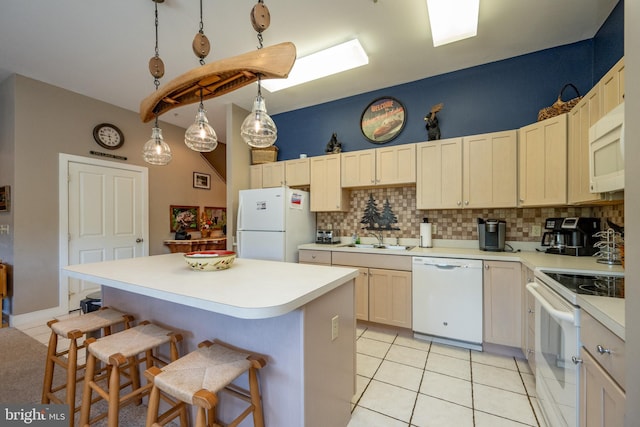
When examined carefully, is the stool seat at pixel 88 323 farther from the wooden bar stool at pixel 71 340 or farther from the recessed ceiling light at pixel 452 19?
the recessed ceiling light at pixel 452 19

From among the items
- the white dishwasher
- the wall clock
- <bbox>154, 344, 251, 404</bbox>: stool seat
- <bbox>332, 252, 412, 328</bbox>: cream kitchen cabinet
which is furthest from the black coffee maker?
the wall clock

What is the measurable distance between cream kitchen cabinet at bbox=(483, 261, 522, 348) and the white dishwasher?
62 mm

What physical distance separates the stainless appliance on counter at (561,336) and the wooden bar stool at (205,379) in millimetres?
1390

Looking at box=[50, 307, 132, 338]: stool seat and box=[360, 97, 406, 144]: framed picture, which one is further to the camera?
box=[360, 97, 406, 144]: framed picture

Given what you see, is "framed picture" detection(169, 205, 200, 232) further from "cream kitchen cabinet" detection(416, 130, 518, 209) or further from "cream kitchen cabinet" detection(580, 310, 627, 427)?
"cream kitchen cabinet" detection(580, 310, 627, 427)

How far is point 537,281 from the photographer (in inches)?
66.8

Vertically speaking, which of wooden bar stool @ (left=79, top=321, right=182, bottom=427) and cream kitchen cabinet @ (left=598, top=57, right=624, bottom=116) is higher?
cream kitchen cabinet @ (left=598, top=57, right=624, bottom=116)

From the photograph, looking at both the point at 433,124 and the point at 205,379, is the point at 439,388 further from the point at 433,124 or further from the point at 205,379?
the point at 433,124

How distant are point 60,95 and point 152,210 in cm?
187

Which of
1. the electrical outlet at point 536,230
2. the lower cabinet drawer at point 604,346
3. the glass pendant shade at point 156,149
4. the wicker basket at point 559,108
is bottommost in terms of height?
the lower cabinet drawer at point 604,346

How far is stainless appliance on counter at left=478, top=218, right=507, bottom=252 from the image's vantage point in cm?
256

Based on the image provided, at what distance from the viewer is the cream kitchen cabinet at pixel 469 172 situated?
2518 mm

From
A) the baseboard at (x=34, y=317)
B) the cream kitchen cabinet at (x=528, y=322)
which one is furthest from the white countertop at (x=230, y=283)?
the baseboard at (x=34, y=317)

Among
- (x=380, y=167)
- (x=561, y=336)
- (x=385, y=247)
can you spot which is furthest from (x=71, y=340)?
(x=380, y=167)
